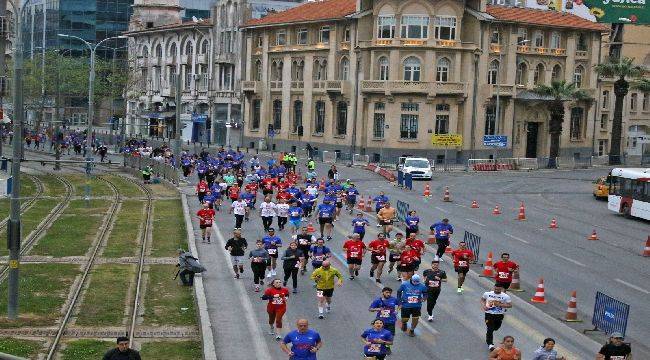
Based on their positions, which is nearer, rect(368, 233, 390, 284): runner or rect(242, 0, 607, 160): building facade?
rect(368, 233, 390, 284): runner

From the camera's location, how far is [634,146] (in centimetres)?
9675

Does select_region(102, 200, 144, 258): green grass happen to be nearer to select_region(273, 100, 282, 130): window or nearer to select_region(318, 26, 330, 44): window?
select_region(318, 26, 330, 44): window

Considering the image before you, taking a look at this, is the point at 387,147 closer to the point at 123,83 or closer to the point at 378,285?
the point at 123,83

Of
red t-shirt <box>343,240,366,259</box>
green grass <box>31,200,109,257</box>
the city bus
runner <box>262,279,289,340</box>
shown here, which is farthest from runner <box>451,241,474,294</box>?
the city bus

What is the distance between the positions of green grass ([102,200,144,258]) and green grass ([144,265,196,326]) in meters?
3.88

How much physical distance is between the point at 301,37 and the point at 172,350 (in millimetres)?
71888

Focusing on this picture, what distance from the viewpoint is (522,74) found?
8581 cm

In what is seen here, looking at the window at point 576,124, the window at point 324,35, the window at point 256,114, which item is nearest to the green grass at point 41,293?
the window at point 324,35

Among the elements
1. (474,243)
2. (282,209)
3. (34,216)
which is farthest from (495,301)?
(34,216)

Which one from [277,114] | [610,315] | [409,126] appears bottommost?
[610,315]

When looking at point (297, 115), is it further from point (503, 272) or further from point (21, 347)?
point (21, 347)

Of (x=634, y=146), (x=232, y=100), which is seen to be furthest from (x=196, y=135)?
(x=634, y=146)

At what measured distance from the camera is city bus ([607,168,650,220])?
155 feet

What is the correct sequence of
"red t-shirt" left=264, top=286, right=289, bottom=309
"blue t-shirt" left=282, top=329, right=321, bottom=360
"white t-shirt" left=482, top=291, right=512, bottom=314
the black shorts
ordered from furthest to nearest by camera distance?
the black shorts < "red t-shirt" left=264, top=286, right=289, bottom=309 < "white t-shirt" left=482, top=291, right=512, bottom=314 < "blue t-shirt" left=282, top=329, right=321, bottom=360
